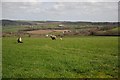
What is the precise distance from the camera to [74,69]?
763 inches

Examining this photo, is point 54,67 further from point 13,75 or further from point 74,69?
point 13,75

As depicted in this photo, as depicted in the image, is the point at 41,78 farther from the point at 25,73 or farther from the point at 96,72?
the point at 96,72

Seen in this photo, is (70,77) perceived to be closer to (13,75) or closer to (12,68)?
(13,75)

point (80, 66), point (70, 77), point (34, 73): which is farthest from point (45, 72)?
point (80, 66)

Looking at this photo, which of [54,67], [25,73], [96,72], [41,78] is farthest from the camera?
[54,67]

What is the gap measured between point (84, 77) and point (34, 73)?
12.0 feet

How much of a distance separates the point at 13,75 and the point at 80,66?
20.7ft

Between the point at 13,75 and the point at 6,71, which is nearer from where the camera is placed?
the point at 13,75

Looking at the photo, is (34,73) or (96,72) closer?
(34,73)

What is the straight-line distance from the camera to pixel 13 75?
16625mm

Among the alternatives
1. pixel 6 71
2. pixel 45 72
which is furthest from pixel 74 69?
pixel 6 71

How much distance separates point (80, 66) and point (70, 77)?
425 centimetres

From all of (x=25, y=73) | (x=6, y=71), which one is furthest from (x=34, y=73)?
(x=6, y=71)

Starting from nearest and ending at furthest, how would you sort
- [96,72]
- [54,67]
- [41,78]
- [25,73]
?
[41,78] < [25,73] < [96,72] < [54,67]
